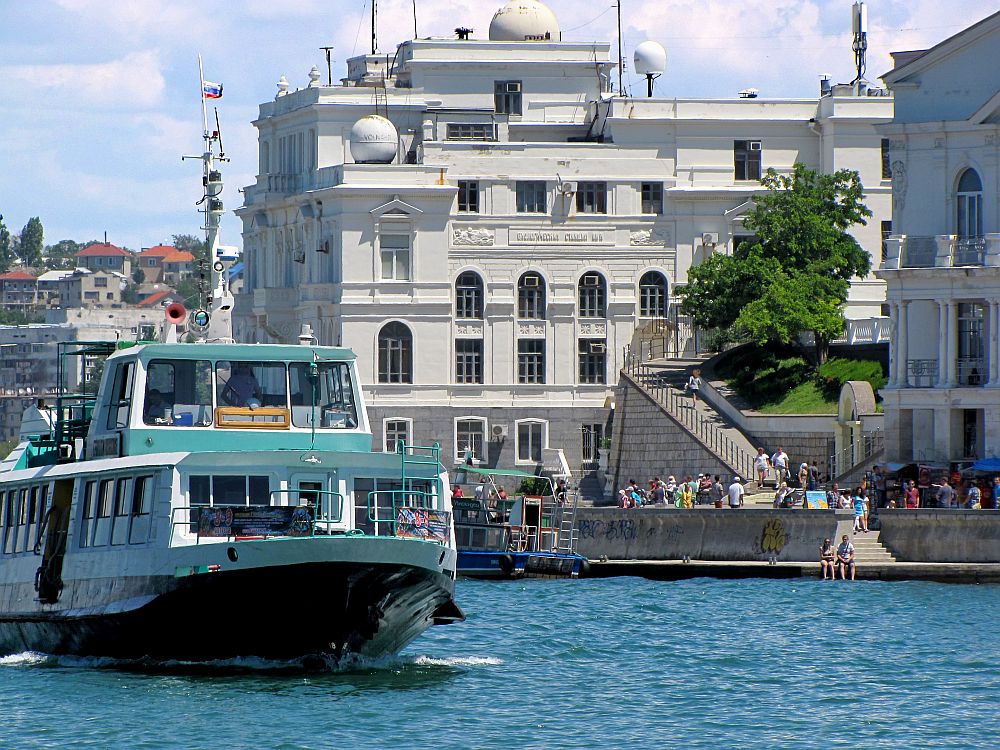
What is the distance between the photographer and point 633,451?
78000 mm

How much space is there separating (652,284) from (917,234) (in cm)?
2500

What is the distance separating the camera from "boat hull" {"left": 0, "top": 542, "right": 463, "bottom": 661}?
35.2 m

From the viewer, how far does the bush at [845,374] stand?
239 feet

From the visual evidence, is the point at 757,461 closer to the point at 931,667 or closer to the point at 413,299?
the point at 413,299

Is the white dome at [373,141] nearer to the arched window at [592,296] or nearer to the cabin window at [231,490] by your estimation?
the arched window at [592,296]

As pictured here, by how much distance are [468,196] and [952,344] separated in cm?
2768

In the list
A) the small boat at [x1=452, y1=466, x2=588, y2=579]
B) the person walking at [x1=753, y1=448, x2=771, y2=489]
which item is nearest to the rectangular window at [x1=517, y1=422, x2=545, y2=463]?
the person walking at [x1=753, y1=448, x2=771, y2=489]

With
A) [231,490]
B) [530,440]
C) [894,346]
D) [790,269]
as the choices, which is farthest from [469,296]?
[231,490]

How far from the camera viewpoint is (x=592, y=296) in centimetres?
8831

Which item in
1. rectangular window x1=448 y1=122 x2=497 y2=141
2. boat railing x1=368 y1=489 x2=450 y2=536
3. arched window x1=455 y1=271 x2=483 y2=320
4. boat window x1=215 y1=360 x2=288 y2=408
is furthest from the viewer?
rectangular window x1=448 y1=122 x2=497 y2=141

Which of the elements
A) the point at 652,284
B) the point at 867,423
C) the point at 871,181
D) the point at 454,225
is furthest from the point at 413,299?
the point at 867,423

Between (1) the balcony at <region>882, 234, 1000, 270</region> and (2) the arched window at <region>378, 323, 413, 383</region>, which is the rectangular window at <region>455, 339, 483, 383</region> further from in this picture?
(1) the balcony at <region>882, 234, 1000, 270</region>

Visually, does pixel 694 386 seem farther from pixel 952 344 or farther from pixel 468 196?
pixel 468 196

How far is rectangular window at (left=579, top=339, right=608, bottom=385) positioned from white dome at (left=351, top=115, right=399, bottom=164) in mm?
9923
